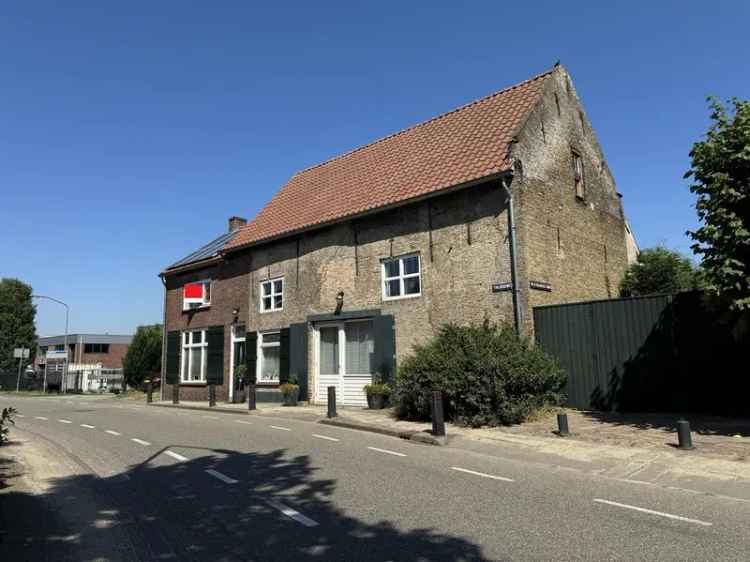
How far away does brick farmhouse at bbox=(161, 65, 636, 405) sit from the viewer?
49.7 feet

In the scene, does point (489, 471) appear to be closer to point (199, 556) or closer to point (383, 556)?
point (383, 556)

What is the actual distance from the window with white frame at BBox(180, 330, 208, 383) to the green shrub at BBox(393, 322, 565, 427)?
13.1 metres

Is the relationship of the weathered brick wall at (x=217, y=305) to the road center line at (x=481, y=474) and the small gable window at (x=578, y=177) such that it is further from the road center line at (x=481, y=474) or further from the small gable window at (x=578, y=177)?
the road center line at (x=481, y=474)

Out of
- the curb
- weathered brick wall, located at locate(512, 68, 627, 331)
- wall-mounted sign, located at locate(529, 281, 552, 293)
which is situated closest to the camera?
the curb

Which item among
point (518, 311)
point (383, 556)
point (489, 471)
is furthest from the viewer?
point (518, 311)

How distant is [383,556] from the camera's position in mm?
4480

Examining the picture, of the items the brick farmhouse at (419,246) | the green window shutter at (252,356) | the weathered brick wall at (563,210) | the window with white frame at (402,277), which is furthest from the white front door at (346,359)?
the weathered brick wall at (563,210)

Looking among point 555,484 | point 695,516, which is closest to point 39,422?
point 555,484

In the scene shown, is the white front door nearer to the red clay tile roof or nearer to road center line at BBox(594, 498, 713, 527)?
the red clay tile roof

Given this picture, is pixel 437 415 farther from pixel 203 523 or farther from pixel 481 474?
pixel 203 523

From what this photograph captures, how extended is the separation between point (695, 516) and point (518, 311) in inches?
343

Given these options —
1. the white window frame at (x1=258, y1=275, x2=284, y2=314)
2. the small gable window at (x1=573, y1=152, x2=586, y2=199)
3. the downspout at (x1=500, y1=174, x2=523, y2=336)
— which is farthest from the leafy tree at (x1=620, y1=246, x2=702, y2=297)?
the white window frame at (x1=258, y1=275, x2=284, y2=314)

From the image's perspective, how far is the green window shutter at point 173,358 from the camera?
2511 cm

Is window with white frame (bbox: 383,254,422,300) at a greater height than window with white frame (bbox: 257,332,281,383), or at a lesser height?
greater
